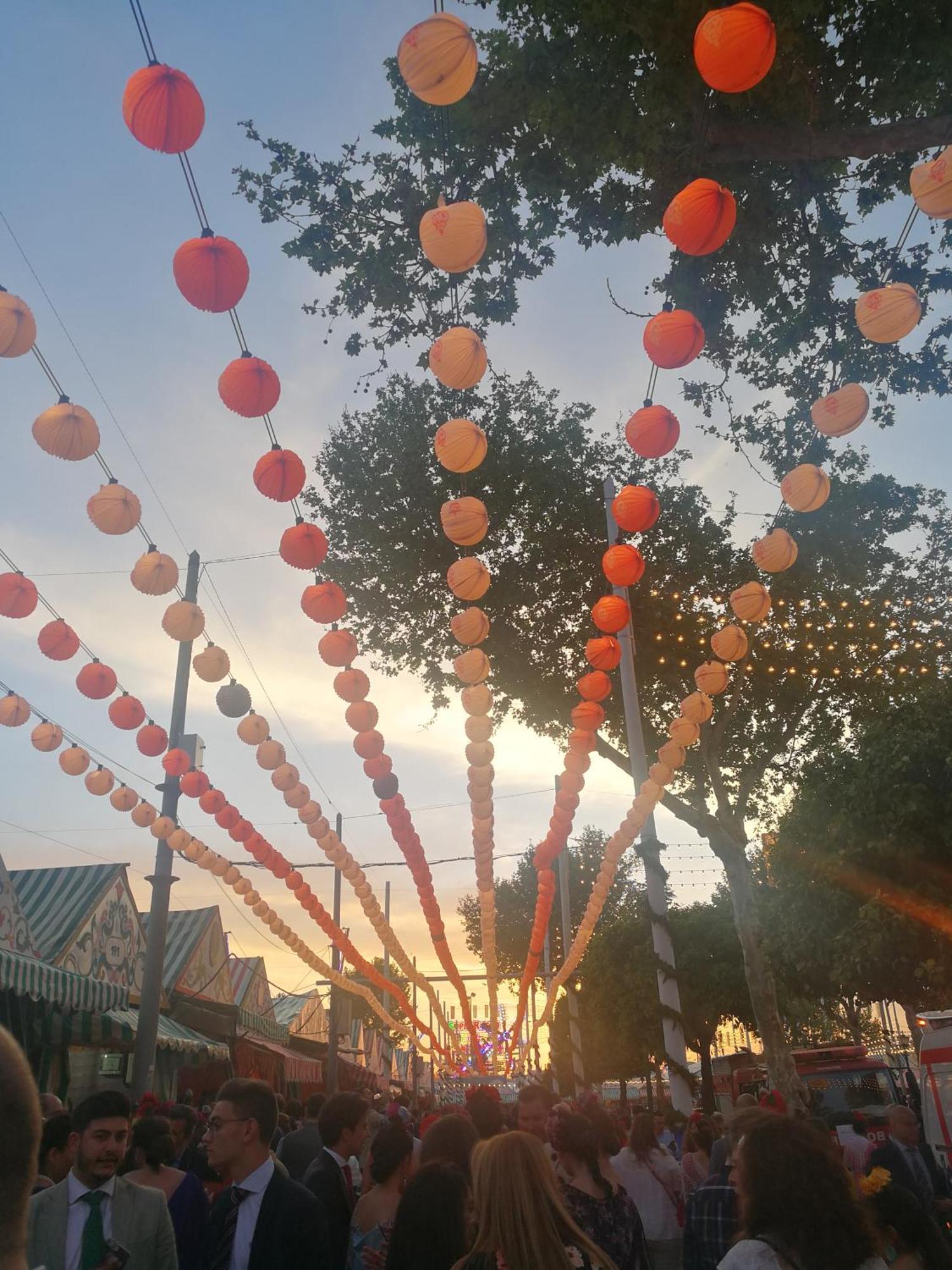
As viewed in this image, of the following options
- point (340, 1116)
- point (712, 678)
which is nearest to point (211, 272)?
point (340, 1116)

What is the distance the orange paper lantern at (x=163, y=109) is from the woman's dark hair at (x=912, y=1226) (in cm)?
601

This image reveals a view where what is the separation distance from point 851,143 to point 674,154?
4.54ft

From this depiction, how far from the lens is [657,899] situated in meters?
12.2

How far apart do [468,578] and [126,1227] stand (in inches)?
233

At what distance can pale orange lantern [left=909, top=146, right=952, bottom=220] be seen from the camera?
17.8ft

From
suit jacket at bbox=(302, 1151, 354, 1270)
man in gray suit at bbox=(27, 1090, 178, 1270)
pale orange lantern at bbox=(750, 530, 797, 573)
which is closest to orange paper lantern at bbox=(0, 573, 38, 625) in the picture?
man in gray suit at bbox=(27, 1090, 178, 1270)

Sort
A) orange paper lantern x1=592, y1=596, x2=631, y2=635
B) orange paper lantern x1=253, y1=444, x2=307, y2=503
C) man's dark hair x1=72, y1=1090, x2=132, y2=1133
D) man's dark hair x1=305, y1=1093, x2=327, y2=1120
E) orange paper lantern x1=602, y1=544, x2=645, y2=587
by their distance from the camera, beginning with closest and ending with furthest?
man's dark hair x1=72, y1=1090, x2=132, y2=1133 < orange paper lantern x1=253, y1=444, x2=307, y2=503 < man's dark hair x1=305, y1=1093, x2=327, y2=1120 < orange paper lantern x1=602, y1=544, x2=645, y2=587 < orange paper lantern x1=592, y1=596, x2=631, y2=635

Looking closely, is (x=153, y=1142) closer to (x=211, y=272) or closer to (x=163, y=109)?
(x=211, y=272)

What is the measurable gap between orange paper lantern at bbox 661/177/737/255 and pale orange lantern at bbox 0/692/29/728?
28.8ft

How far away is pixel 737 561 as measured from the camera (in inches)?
658

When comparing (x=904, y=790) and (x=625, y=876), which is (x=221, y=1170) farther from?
(x=625, y=876)

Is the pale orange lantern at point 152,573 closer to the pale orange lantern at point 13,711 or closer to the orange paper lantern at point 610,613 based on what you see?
the pale orange lantern at point 13,711

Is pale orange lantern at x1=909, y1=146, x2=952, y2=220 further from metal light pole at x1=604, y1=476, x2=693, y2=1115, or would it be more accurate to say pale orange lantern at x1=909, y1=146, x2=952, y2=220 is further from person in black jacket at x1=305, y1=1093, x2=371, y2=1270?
person in black jacket at x1=305, y1=1093, x2=371, y2=1270

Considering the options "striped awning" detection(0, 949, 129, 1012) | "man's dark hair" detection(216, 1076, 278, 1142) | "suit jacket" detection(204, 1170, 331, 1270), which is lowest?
"suit jacket" detection(204, 1170, 331, 1270)
